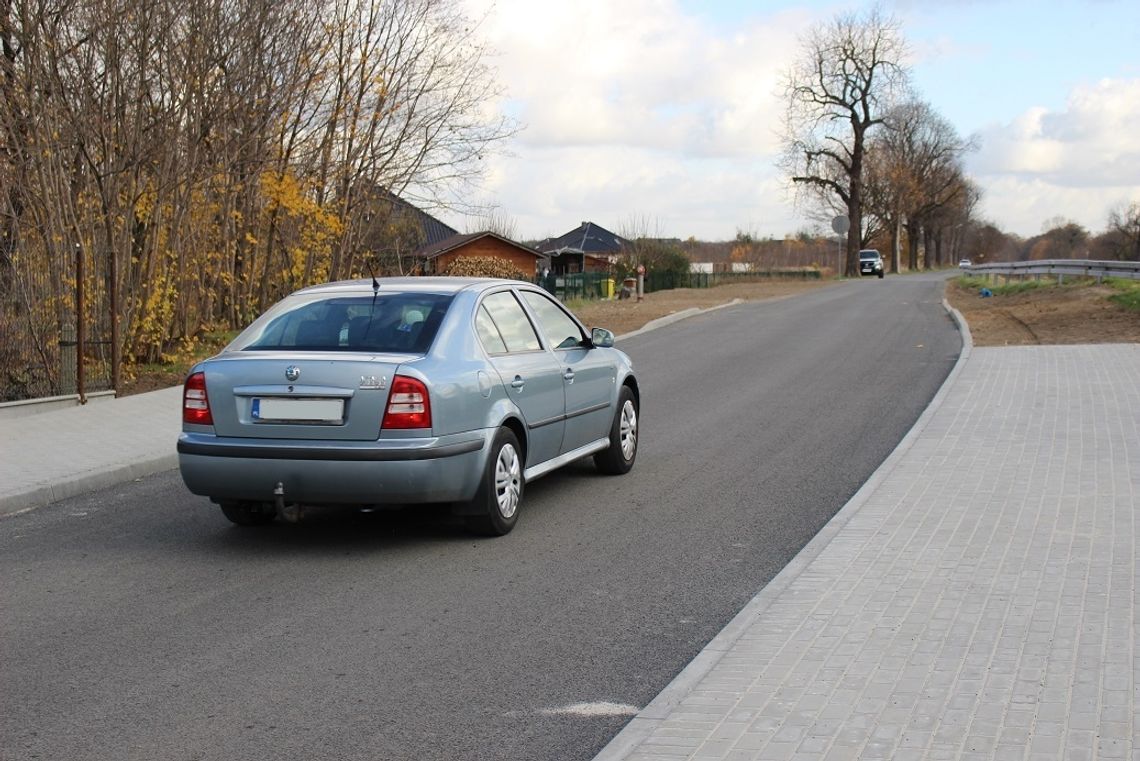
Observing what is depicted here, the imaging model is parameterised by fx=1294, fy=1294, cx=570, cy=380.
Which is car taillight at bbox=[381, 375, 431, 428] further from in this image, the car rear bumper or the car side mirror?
the car side mirror

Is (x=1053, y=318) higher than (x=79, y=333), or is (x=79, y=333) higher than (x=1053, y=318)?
(x=79, y=333)

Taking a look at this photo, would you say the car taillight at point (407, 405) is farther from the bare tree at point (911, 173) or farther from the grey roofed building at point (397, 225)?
the bare tree at point (911, 173)

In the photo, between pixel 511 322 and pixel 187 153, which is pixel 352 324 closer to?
pixel 511 322

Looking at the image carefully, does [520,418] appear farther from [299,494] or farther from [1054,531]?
[1054,531]

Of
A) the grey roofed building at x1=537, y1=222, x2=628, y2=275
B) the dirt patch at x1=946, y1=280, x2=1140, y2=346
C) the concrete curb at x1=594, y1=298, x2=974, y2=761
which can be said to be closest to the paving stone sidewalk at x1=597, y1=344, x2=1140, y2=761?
the concrete curb at x1=594, y1=298, x2=974, y2=761

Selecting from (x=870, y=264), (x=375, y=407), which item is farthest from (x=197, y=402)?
(x=870, y=264)

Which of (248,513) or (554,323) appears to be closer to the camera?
(248,513)

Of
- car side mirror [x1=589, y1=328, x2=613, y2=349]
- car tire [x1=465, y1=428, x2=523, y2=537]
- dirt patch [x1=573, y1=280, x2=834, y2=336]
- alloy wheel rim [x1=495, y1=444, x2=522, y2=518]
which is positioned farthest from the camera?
dirt patch [x1=573, y1=280, x2=834, y2=336]

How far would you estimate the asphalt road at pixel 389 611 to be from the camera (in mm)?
4594

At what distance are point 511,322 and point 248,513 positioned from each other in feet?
6.84

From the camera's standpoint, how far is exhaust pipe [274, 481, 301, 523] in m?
7.16

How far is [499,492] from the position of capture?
25.5 feet

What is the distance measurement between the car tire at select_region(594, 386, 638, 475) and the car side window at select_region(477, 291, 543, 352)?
1357 millimetres

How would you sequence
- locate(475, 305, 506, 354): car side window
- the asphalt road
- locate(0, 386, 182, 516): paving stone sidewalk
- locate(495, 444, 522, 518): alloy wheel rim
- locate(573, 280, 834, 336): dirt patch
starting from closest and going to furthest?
the asphalt road < locate(495, 444, 522, 518): alloy wheel rim < locate(475, 305, 506, 354): car side window < locate(0, 386, 182, 516): paving stone sidewalk < locate(573, 280, 834, 336): dirt patch
